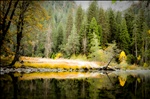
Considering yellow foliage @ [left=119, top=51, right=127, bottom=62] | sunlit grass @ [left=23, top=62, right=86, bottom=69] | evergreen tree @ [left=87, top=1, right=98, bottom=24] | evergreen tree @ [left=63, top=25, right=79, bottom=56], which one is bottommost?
yellow foliage @ [left=119, top=51, right=127, bottom=62]

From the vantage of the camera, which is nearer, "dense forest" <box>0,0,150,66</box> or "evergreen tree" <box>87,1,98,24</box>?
Answer: "dense forest" <box>0,0,150,66</box>

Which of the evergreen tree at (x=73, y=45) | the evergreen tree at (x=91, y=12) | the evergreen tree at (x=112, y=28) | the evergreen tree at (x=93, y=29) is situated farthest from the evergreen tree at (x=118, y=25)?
the evergreen tree at (x=73, y=45)

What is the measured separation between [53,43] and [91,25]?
695 inches

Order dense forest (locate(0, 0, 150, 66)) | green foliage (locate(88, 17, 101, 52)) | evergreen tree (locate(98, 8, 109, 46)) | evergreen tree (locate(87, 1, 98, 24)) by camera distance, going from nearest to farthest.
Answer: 1. dense forest (locate(0, 0, 150, 66))
2. green foliage (locate(88, 17, 101, 52))
3. evergreen tree (locate(98, 8, 109, 46))
4. evergreen tree (locate(87, 1, 98, 24))

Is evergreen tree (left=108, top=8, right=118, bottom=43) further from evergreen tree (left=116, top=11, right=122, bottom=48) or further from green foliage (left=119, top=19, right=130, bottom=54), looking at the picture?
green foliage (left=119, top=19, right=130, bottom=54)

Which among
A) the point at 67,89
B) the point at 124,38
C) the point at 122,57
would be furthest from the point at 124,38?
the point at 67,89

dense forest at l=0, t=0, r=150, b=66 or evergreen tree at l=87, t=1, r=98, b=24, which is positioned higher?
evergreen tree at l=87, t=1, r=98, b=24

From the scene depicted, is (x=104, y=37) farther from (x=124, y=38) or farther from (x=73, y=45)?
(x=73, y=45)

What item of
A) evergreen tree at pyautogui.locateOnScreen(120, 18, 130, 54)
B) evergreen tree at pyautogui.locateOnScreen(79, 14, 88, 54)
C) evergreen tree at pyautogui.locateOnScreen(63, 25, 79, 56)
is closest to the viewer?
evergreen tree at pyautogui.locateOnScreen(79, 14, 88, 54)

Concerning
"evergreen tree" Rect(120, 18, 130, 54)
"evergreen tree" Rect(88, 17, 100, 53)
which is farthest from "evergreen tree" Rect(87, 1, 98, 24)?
"evergreen tree" Rect(120, 18, 130, 54)

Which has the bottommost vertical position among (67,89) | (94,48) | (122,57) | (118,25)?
(122,57)

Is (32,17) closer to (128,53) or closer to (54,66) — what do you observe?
(54,66)

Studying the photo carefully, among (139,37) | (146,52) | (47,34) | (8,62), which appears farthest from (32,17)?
(47,34)

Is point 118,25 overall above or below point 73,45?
above
